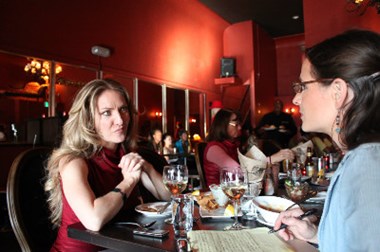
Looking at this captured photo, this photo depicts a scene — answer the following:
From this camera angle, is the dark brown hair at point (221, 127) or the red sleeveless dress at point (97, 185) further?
the dark brown hair at point (221, 127)

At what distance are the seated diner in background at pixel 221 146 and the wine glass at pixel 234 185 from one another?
1.23 m

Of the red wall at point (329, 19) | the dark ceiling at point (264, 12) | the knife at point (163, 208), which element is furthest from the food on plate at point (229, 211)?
the dark ceiling at point (264, 12)

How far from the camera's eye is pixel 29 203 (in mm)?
1367

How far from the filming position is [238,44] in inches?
388

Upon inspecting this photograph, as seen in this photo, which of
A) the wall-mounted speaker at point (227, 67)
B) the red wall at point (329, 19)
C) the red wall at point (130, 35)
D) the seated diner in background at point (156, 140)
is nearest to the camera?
the red wall at point (130, 35)

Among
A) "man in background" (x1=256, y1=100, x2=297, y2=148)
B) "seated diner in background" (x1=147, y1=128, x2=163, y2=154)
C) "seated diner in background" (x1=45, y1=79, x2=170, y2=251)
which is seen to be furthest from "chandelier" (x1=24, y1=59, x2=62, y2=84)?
"man in background" (x1=256, y1=100, x2=297, y2=148)

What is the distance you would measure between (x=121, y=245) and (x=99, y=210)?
23 cm

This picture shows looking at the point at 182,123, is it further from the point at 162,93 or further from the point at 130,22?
the point at 130,22

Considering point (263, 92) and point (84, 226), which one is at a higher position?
point (263, 92)

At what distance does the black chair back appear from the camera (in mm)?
1286

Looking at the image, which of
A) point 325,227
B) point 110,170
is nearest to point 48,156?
point 110,170

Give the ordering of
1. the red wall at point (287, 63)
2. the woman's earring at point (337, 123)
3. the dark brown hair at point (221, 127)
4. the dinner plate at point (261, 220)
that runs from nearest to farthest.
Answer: the woman's earring at point (337, 123) → the dinner plate at point (261, 220) → the dark brown hair at point (221, 127) → the red wall at point (287, 63)

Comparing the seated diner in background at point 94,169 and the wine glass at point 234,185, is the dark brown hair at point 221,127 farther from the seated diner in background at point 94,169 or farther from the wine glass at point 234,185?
the wine glass at point 234,185

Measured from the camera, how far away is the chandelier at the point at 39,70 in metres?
4.64
